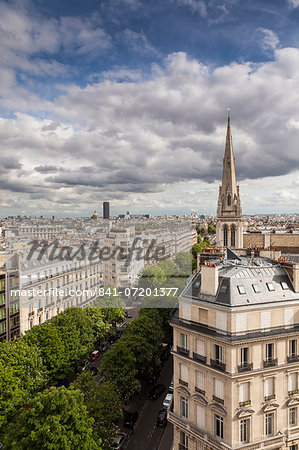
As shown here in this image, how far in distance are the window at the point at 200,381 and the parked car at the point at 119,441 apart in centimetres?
1091

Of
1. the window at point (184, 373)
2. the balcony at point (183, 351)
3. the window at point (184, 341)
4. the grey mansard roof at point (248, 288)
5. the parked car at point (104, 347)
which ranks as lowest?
the parked car at point (104, 347)

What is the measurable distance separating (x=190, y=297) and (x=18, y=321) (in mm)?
27961

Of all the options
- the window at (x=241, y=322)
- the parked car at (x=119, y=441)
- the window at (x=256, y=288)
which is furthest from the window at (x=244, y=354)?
the parked car at (x=119, y=441)

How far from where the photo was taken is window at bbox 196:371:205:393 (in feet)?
65.6

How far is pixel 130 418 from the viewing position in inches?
1157

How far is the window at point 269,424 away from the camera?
19422mm

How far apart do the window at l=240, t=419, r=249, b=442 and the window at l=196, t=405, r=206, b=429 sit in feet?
8.00

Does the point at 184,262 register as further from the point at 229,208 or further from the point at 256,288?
the point at 256,288

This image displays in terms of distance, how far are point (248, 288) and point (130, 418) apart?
63.7ft

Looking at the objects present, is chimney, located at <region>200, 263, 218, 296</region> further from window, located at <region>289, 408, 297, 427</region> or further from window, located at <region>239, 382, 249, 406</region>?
window, located at <region>289, 408, 297, 427</region>

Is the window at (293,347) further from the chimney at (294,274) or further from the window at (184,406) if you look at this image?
the window at (184,406)

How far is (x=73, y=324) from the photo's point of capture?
36.0 m

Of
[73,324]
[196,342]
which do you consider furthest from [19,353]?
[196,342]

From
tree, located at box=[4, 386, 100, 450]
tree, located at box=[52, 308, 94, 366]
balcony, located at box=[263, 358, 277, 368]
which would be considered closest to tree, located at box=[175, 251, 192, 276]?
tree, located at box=[52, 308, 94, 366]
